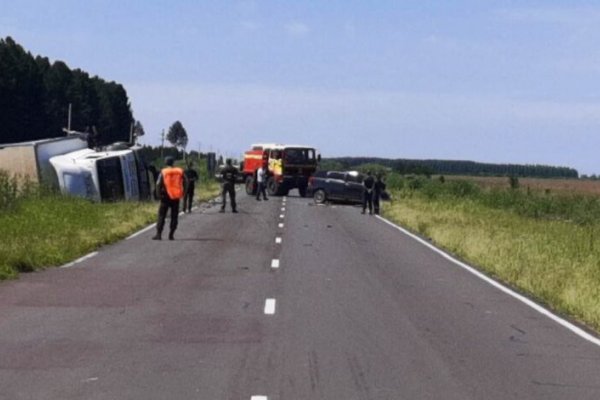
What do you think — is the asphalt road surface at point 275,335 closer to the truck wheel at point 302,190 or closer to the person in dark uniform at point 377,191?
the person in dark uniform at point 377,191

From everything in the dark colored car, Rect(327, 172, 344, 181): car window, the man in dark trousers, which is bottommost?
the dark colored car

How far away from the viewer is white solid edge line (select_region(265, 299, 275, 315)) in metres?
15.7

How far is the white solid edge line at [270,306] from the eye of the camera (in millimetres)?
15748

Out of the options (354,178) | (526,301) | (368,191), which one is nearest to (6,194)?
(368,191)

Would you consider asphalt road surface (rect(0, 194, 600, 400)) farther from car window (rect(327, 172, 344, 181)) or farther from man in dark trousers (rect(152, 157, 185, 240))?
car window (rect(327, 172, 344, 181))

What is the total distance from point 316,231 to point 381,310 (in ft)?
63.2

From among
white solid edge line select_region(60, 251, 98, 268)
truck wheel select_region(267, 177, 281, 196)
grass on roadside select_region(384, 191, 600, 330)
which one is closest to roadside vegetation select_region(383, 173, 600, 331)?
grass on roadside select_region(384, 191, 600, 330)

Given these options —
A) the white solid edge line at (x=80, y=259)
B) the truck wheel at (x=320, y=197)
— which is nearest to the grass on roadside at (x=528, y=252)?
the white solid edge line at (x=80, y=259)

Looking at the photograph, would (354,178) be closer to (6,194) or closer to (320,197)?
(320,197)

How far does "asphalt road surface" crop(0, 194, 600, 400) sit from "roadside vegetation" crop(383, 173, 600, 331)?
0.75m

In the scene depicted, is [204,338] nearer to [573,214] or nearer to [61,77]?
[573,214]

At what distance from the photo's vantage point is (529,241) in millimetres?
30359

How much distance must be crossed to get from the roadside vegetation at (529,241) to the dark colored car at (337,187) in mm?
2321

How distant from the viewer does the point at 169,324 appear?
570 inches
